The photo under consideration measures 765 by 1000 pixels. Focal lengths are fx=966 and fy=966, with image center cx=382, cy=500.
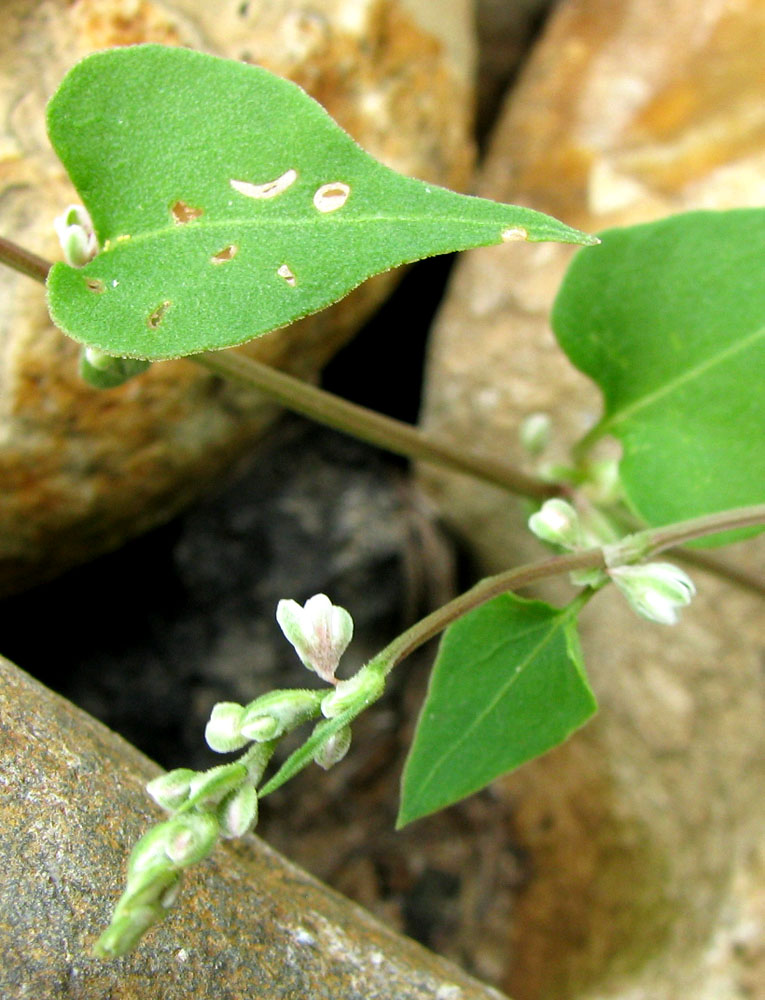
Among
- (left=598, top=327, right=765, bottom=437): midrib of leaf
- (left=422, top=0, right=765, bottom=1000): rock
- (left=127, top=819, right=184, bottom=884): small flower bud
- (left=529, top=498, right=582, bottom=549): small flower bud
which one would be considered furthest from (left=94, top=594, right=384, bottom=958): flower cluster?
(left=422, top=0, right=765, bottom=1000): rock

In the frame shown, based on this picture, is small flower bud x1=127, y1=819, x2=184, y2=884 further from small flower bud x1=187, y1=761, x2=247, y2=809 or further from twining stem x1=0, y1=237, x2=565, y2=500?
twining stem x1=0, y1=237, x2=565, y2=500

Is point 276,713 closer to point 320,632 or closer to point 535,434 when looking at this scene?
point 320,632

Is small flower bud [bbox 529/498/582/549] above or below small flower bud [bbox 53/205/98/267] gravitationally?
below

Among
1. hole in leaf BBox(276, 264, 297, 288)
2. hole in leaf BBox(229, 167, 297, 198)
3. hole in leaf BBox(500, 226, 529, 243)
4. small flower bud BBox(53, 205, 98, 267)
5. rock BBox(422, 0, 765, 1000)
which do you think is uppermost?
hole in leaf BBox(500, 226, 529, 243)

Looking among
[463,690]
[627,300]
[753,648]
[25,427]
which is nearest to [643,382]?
[627,300]

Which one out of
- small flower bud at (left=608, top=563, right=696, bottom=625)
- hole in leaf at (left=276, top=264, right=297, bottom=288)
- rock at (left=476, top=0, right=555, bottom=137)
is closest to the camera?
hole in leaf at (left=276, top=264, right=297, bottom=288)

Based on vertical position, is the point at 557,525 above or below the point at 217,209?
below

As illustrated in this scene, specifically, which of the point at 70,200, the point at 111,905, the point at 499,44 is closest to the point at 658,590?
the point at 111,905
